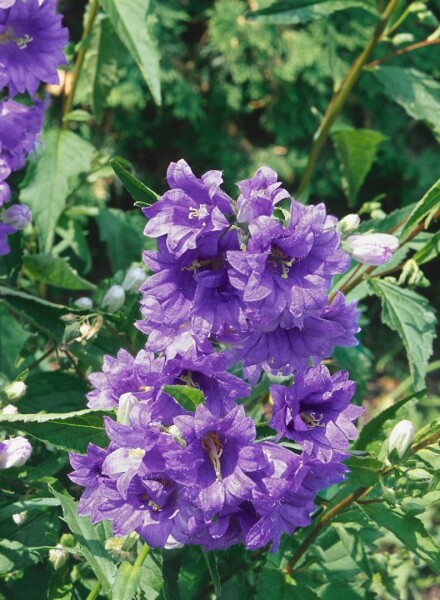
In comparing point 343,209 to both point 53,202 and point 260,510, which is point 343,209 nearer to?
point 53,202

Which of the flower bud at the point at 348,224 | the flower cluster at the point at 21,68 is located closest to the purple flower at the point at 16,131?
the flower cluster at the point at 21,68

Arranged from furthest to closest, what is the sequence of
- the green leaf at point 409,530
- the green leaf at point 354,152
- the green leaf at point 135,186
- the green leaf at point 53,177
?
the green leaf at point 354,152 → the green leaf at point 53,177 → the green leaf at point 409,530 → the green leaf at point 135,186

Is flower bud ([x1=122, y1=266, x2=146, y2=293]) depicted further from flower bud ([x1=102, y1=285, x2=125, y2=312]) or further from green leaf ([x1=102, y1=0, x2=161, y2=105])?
green leaf ([x1=102, y1=0, x2=161, y2=105])

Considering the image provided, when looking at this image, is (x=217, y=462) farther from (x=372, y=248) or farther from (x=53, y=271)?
(x=53, y=271)

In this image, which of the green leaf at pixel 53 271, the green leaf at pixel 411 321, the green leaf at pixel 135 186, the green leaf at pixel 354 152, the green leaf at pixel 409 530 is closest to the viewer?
the green leaf at pixel 135 186

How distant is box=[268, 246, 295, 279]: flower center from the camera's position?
3.72ft

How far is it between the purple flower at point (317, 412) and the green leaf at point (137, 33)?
0.79 metres

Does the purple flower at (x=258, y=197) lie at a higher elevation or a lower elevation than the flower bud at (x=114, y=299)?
higher

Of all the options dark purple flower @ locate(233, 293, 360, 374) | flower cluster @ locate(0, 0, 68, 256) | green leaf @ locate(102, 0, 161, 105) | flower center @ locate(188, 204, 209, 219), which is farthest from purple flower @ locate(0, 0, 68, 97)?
dark purple flower @ locate(233, 293, 360, 374)

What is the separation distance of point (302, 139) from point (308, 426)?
2868 millimetres

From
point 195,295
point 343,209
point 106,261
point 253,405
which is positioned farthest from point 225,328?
point 343,209

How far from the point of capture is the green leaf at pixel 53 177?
1.94 m

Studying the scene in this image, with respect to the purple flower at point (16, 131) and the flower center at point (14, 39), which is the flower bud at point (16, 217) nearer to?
the purple flower at point (16, 131)

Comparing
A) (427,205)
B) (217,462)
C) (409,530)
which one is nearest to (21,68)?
(427,205)
